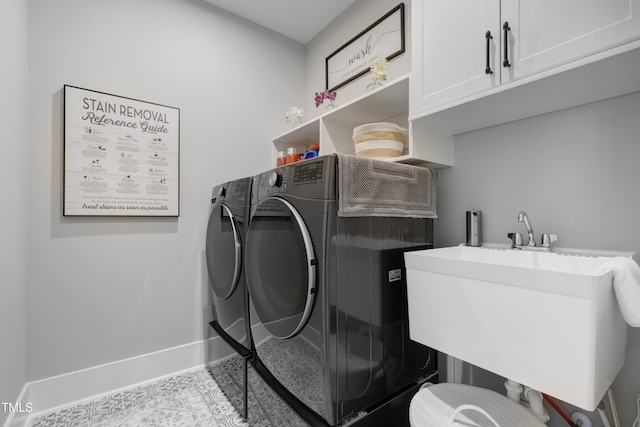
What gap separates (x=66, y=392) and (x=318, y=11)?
114 inches

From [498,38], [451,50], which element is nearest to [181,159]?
[451,50]

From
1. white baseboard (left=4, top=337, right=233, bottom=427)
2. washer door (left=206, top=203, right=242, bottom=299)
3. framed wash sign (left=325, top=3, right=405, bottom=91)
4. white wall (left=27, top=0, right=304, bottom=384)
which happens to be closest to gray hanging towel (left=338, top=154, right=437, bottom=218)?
washer door (left=206, top=203, right=242, bottom=299)

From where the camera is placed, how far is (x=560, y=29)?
2.81 ft

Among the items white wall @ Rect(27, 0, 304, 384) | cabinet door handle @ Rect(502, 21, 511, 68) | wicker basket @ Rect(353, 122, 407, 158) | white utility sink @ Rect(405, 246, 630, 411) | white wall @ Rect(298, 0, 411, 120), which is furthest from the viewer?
white wall @ Rect(298, 0, 411, 120)

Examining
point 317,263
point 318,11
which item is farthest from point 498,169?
point 318,11

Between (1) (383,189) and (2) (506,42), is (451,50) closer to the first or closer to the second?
(2) (506,42)

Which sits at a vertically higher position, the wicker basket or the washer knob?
the wicker basket

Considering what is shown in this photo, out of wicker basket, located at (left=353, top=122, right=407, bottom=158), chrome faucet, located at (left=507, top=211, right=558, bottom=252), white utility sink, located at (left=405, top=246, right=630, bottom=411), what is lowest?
white utility sink, located at (left=405, top=246, right=630, bottom=411)

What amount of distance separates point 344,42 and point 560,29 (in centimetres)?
159

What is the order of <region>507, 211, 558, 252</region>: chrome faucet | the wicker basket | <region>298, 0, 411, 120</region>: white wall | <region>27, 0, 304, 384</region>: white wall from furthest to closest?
<region>298, 0, 411, 120</region>: white wall → <region>27, 0, 304, 384</region>: white wall → the wicker basket → <region>507, 211, 558, 252</region>: chrome faucet

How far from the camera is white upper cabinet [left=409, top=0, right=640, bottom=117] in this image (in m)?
0.79

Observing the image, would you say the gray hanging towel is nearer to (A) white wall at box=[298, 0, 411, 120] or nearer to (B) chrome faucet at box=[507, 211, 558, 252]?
(B) chrome faucet at box=[507, 211, 558, 252]

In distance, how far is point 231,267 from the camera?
5.19 feet

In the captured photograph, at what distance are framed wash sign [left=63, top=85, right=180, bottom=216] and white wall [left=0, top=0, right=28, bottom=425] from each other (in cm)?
19
